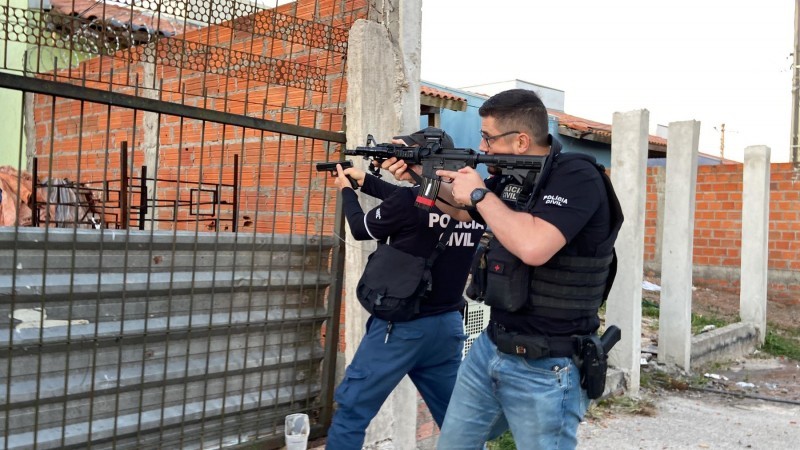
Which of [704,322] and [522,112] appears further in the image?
[704,322]

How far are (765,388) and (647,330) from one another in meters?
1.90

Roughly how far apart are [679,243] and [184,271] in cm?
498

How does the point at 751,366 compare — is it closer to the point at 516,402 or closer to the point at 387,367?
the point at 387,367

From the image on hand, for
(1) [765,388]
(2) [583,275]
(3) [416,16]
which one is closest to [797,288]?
(1) [765,388]

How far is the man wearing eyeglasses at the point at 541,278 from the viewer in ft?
7.61

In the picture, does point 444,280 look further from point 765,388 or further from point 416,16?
point 765,388

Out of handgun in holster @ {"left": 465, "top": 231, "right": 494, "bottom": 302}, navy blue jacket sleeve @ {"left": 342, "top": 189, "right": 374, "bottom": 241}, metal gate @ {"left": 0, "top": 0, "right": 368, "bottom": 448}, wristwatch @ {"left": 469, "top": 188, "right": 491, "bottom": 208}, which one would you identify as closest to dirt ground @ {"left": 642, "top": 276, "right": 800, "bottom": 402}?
metal gate @ {"left": 0, "top": 0, "right": 368, "bottom": 448}

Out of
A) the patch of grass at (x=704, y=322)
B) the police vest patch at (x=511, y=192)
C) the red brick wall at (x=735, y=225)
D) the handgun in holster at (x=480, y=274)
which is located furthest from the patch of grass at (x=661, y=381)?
the red brick wall at (x=735, y=225)

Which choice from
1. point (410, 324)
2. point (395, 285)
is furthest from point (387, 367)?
point (395, 285)

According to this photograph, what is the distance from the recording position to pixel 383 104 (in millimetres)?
3969

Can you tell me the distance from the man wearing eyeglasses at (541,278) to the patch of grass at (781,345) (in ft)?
22.3

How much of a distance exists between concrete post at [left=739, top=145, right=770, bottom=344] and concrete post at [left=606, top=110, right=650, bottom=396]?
3373 mm

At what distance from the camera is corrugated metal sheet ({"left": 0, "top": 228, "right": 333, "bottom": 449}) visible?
2.75 metres

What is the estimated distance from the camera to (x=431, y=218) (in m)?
3.24
